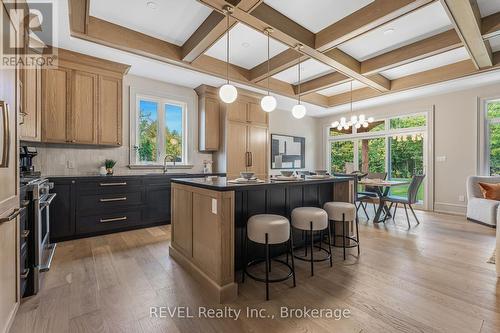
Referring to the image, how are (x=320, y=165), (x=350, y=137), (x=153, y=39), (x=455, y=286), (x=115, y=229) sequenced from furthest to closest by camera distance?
(x=320, y=165) < (x=350, y=137) < (x=115, y=229) < (x=153, y=39) < (x=455, y=286)

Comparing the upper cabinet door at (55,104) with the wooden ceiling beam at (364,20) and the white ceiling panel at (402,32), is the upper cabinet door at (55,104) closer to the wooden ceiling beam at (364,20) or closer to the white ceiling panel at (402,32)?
the wooden ceiling beam at (364,20)

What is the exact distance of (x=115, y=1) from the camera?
8.14 feet

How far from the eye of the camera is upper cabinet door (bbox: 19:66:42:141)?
2.72 meters

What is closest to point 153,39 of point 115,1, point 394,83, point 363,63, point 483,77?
point 115,1

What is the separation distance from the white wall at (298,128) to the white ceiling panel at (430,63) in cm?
269

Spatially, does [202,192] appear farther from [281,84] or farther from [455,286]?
[281,84]

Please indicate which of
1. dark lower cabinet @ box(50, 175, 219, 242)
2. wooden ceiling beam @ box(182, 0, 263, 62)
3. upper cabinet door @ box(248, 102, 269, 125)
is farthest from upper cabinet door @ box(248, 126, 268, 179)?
wooden ceiling beam @ box(182, 0, 263, 62)

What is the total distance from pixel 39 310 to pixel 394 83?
6.24 meters

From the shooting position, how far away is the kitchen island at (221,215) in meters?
1.89

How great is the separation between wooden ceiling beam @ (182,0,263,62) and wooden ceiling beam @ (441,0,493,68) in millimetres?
1892

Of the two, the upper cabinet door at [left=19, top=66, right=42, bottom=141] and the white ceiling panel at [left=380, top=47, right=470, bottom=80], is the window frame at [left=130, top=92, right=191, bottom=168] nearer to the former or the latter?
the upper cabinet door at [left=19, top=66, right=42, bottom=141]

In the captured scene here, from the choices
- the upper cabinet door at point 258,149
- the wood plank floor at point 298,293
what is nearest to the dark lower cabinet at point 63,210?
the wood plank floor at point 298,293

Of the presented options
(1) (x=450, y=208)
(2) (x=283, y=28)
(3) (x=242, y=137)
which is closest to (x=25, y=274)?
Result: (2) (x=283, y=28)

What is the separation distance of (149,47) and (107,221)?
8.36ft
